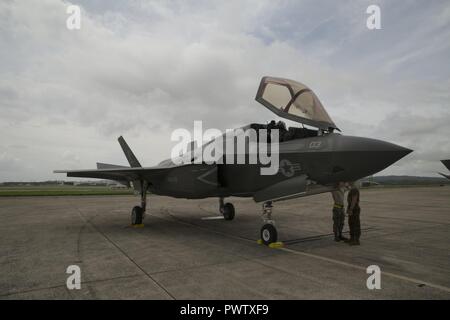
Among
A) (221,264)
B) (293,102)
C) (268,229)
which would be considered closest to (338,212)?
(268,229)

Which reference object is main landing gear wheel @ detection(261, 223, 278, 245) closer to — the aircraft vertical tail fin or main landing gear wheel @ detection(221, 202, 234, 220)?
main landing gear wheel @ detection(221, 202, 234, 220)

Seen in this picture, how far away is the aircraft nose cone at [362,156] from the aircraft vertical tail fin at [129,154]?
1019 centimetres

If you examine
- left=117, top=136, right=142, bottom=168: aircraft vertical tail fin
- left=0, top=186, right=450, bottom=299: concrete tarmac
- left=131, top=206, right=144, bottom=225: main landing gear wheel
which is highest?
left=117, top=136, right=142, bottom=168: aircraft vertical tail fin

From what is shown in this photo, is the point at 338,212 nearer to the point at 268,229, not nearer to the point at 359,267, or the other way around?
the point at 268,229

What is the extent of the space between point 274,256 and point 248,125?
328cm

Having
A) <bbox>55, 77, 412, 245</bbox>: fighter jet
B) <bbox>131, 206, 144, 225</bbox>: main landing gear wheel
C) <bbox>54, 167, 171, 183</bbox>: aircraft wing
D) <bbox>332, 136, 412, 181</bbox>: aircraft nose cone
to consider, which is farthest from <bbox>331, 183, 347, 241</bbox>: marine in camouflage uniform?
<bbox>131, 206, 144, 225</bbox>: main landing gear wheel

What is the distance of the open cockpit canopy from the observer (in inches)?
252

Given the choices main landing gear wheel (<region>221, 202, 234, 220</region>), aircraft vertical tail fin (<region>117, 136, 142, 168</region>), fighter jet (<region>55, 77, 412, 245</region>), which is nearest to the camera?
fighter jet (<region>55, 77, 412, 245</region>)

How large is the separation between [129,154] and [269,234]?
30.9 ft

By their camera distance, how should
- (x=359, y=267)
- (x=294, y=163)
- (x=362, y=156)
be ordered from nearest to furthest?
(x=359, y=267) < (x=362, y=156) < (x=294, y=163)

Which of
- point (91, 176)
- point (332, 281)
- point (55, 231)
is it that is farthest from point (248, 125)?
point (91, 176)

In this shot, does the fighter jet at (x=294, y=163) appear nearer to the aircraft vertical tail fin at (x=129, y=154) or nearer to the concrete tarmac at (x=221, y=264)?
the concrete tarmac at (x=221, y=264)

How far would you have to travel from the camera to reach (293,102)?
6.64 m
